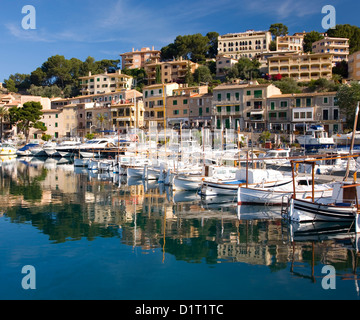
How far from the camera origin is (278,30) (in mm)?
119375

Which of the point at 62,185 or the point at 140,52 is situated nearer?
the point at 62,185

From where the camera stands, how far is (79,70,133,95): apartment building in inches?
4006

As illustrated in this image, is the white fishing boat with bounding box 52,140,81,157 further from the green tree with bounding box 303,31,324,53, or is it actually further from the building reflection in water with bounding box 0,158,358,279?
the green tree with bounding box 303,31,324,53

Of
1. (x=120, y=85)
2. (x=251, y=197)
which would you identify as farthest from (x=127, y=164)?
(x=120, y=85)

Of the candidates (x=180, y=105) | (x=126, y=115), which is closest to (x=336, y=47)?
(x=180, y=105)

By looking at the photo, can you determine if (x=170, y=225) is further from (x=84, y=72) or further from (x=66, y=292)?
(x=84, y=72)

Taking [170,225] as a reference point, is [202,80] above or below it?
above

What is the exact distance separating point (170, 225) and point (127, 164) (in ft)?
81.1

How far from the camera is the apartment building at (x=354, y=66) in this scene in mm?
79625

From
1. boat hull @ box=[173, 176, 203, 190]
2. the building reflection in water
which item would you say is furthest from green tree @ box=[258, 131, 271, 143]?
the building reflection in water

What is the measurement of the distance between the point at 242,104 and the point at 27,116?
48545 mm

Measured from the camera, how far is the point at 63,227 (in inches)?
811

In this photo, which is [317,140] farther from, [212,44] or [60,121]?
[212,44]

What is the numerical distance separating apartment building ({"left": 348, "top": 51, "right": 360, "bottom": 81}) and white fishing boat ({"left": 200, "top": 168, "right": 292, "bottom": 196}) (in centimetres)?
5949
